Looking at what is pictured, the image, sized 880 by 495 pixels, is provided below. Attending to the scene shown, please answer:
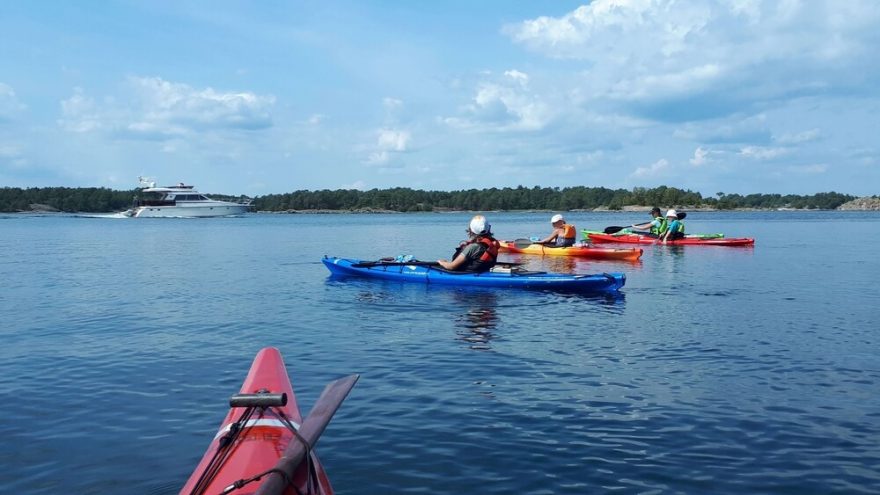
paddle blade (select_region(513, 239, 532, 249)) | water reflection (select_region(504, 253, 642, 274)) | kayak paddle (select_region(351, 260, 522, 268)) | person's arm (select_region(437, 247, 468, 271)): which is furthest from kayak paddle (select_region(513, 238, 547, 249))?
person's arm (select_region(437, 247, 468, 271))

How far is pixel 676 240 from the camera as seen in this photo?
34344 millimetres

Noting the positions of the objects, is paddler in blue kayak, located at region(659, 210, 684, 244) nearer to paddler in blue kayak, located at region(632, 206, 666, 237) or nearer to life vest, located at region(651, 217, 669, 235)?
life vest, located at region(651, 217, 669, 235)

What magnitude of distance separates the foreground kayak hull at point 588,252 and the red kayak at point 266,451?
2213 centimetres

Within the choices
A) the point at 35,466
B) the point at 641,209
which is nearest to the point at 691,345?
the point at 35,466

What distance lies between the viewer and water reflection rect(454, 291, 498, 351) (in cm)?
1216

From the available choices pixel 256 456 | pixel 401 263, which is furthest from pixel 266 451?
pixel 401 263

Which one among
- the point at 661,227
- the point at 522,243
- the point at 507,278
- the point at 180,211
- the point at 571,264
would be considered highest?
the point at 180,211

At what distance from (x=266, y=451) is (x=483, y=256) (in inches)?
535

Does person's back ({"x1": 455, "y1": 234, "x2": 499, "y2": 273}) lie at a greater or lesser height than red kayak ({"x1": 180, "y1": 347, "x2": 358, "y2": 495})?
greater

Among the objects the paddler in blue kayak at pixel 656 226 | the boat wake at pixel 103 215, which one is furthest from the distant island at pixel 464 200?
the paddler in blue kayak at pixel 656 226

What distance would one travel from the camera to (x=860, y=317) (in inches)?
558

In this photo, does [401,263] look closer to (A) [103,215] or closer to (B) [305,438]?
(B) [305,438]

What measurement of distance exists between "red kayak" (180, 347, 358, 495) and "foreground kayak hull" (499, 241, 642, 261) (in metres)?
22.1

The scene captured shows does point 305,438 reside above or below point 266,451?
above
